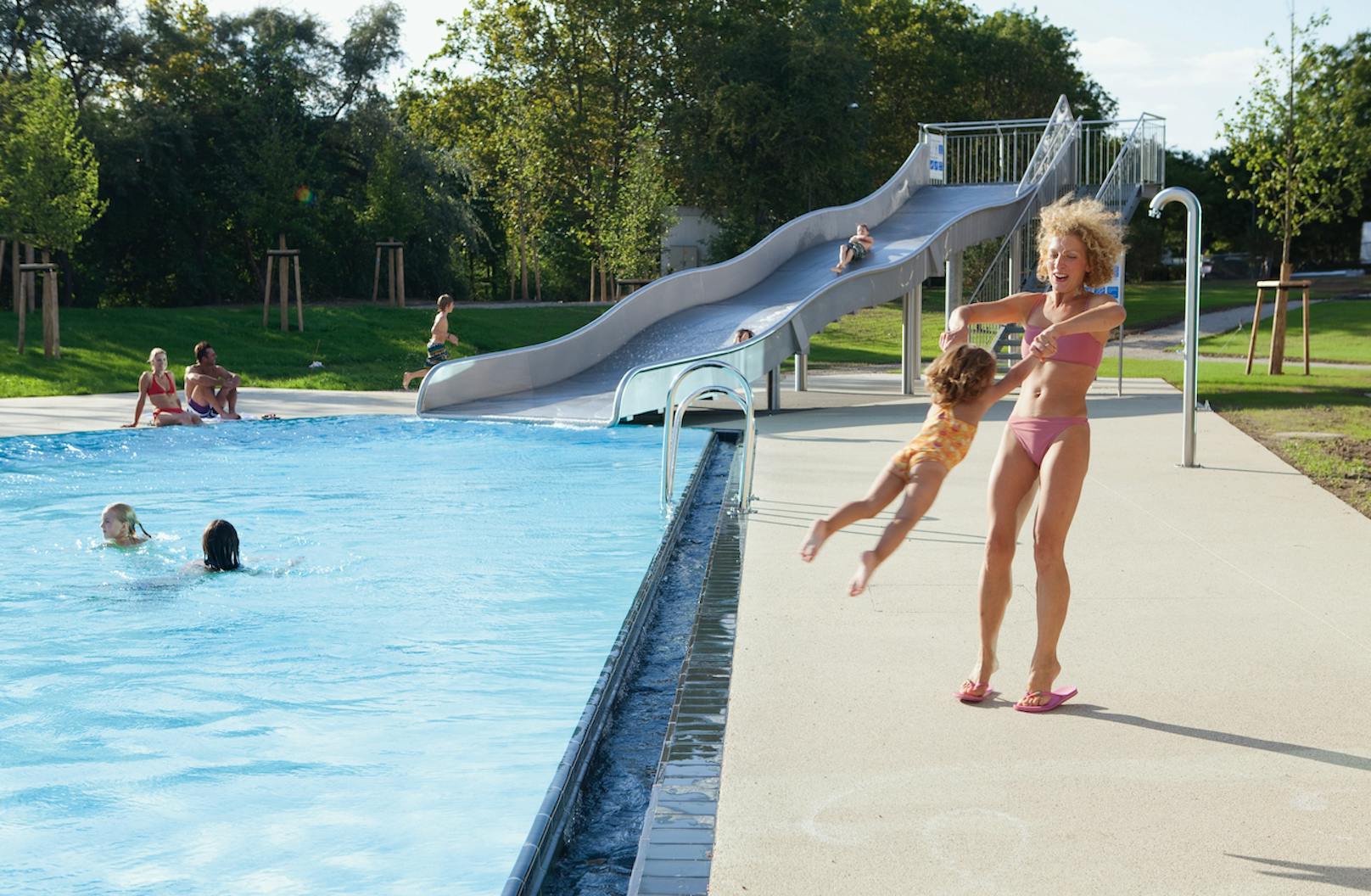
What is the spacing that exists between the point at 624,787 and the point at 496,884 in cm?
56

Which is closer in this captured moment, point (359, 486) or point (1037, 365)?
point (1037, 365)

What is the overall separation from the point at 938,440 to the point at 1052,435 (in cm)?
43

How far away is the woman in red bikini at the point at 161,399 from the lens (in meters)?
15.6

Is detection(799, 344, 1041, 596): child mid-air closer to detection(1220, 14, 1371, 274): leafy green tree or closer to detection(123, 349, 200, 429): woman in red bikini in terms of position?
detection(123, 349, 200, 429): woman in red bikini

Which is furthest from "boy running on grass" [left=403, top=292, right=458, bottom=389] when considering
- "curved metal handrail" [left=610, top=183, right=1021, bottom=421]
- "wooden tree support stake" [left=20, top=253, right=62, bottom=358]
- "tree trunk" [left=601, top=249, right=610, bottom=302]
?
"tree trunk" [left=601, top=249, right=610, bottom=302]

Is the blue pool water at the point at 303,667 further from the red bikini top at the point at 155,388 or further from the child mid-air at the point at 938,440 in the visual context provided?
the red bikini top at the point at 155,388

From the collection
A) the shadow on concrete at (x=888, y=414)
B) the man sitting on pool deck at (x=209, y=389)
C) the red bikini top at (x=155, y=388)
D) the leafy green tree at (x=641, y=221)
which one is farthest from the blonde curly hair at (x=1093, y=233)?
the leafy green tree at (x=641, y=221)

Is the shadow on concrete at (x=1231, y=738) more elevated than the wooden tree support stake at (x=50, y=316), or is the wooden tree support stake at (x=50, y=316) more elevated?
the wooden tree support stake at (x=50, y=316)

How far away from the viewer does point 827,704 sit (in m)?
5.09

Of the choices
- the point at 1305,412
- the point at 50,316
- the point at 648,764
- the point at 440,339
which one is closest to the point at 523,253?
the point at 50,316

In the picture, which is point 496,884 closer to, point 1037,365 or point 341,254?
point 1037,365

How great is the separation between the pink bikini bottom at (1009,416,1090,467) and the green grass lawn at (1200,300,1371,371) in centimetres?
2176

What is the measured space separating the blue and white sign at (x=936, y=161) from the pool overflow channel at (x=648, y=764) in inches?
851

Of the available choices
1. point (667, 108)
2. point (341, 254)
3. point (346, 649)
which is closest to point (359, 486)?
point (346, 649)
